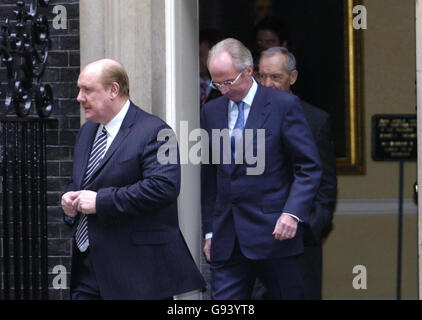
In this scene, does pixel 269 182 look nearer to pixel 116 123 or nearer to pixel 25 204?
pixel 116 123

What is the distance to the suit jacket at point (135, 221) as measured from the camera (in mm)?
6258

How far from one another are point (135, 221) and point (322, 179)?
5.70 ft

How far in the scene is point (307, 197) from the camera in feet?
22.2

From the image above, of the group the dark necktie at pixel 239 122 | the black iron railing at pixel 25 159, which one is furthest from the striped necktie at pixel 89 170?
the dark necktie at pixel 239 122

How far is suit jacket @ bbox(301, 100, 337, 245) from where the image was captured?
7.69 metres

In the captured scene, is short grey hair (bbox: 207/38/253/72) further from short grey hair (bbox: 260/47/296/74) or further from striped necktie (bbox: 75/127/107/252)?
striped necktie (bbox: 75/127/107/252)

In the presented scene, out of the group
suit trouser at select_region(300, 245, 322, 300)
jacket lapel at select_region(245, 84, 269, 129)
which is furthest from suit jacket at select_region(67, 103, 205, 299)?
suit trouser at select_region(300, 245, 322, 300)

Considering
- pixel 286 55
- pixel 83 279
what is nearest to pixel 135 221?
pixel 83 279

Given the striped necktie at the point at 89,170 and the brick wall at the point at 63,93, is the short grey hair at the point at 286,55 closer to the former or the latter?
the brick wall at the point at 63,93

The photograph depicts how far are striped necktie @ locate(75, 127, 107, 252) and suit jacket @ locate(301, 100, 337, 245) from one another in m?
1.66

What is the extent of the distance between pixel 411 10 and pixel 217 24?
61.5 inches

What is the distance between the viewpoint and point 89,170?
256 inches

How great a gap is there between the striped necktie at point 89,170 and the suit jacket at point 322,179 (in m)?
1.66
